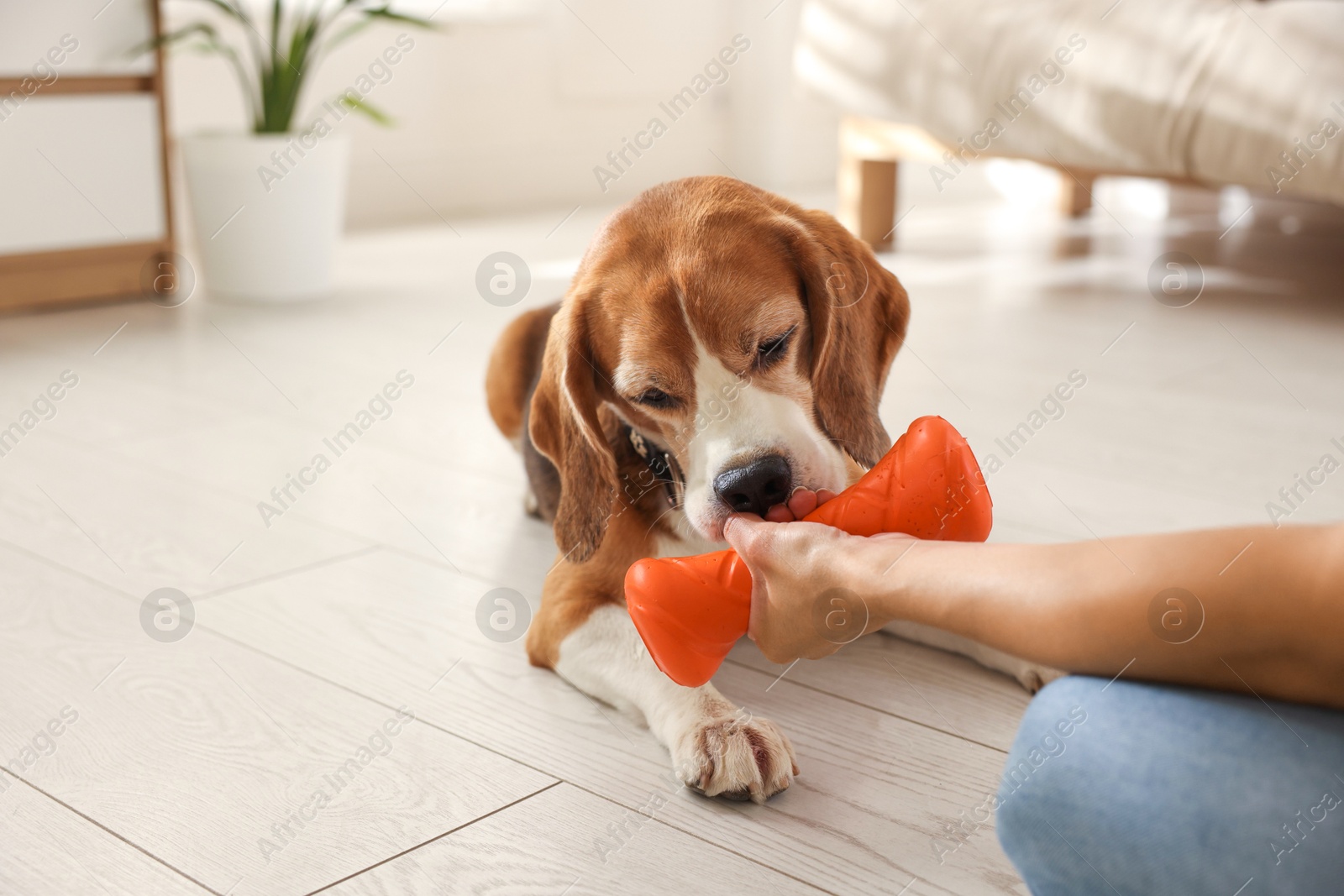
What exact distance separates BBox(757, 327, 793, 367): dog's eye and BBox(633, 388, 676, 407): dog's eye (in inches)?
5.7

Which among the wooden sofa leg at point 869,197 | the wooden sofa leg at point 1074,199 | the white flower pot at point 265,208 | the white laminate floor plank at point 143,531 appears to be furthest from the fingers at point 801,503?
the wooden sofa leg at point 1074,199

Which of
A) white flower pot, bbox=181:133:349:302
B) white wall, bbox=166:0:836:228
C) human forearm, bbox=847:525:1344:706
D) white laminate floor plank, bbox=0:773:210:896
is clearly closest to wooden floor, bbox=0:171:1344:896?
white laminate floor plank, bbox=0:773:210:896

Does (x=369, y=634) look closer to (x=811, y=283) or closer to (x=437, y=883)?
(x=437, y=883)

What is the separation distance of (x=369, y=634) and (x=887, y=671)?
0.87 m

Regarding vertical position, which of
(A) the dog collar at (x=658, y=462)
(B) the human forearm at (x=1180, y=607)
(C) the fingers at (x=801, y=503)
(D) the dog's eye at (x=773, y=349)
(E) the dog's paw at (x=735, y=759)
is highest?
(B) the human forearm at (x=1180, y=607)

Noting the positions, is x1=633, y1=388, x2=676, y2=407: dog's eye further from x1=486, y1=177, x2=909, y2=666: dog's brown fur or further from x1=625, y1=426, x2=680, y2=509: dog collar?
x1=625, y1=426, x2=680, y2=509: dog collar

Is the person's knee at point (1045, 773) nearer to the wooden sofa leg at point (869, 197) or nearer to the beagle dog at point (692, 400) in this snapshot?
the beagle dog at point (692, 400)

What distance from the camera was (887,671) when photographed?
197cm

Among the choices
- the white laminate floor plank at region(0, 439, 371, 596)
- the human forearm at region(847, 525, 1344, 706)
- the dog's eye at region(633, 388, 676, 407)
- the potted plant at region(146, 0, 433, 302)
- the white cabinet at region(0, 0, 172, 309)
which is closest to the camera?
the human forearm at region(847, 525, 1344, 706)

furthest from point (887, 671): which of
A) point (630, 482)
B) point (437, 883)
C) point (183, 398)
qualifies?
point (183, 398)

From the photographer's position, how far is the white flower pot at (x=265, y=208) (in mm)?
4668

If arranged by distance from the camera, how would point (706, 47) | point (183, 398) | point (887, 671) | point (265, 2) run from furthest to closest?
point (706, 47), point (265, 2), point (183, 398), point (887, 671)

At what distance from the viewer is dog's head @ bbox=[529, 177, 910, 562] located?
178cm

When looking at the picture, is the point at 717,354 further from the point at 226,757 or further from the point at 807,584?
the point at 226,757
